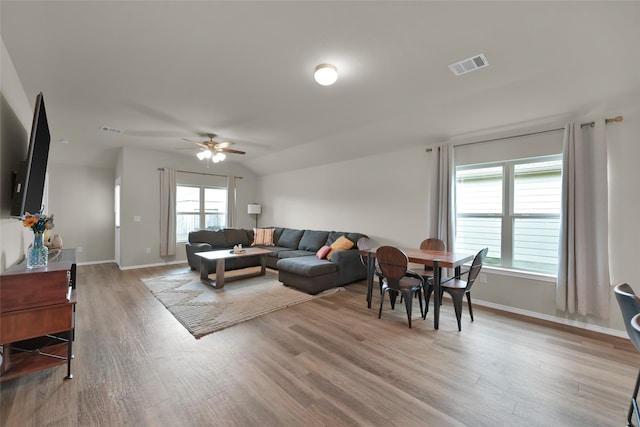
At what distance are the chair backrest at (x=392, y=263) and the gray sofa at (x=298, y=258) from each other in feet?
4.38

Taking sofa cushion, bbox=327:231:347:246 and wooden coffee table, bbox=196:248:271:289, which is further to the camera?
sofa cushion, bbox=327:231:347:246

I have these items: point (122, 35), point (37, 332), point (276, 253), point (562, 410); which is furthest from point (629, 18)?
point (276, 253)

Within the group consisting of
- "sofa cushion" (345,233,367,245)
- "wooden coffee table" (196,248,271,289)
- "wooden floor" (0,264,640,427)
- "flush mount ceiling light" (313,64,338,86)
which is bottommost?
"wooden floor" (0,264,640,427)

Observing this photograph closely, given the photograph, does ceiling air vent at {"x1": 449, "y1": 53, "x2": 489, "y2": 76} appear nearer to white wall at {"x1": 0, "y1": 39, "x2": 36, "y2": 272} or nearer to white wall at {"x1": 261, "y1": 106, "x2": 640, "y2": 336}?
white wall at {"x1": 261, "y1": 106, "x2": 640, "y2": 336}

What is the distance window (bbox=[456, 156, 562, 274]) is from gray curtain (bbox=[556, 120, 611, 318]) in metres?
0.22

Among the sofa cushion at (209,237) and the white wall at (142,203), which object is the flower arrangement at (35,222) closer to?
the sofa cushion at (209,237)

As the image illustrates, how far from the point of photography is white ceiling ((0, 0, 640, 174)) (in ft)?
6.12

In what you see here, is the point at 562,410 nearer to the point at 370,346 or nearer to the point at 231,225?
the point at 370,346

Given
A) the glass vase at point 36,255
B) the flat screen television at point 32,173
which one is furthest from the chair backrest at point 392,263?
the flat screen television at point 32,173

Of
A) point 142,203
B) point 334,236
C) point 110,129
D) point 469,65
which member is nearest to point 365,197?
point 334,236

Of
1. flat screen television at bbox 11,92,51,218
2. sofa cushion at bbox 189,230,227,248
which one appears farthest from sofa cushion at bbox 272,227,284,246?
flat screen television at bbox 11,92,51,218

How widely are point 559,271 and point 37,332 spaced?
16.5 ft

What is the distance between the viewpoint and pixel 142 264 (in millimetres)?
5914

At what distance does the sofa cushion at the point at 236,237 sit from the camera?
6328mm
